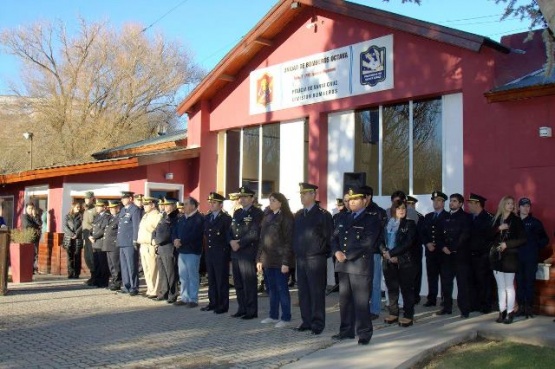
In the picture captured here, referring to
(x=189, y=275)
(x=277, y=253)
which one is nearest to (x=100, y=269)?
(x=189, y=275)

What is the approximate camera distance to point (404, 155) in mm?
12156

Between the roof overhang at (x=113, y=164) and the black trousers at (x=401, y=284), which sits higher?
the roof overhang at (x=113, y=164)

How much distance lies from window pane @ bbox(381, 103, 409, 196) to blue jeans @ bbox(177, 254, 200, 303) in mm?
4393

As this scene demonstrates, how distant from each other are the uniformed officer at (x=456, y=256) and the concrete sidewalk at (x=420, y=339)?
278 mm

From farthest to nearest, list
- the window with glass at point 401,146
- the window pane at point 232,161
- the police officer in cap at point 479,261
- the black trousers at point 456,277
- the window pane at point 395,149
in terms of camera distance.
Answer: the window pane at point 232,161 → the window pane at point 395,149 → the window with glass at point 401,146 → the police officer in cap at point 479,261 → the black trousers at point 456,277

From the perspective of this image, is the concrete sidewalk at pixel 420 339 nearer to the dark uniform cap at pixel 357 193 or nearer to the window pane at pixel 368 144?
the dark uniform cap at pixel 357 193

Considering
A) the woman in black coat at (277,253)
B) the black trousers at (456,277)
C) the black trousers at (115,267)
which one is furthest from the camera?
the black trousers at (115,267)

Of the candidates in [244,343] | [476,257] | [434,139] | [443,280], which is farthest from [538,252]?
[244,343]

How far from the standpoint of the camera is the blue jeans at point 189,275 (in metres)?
10.2

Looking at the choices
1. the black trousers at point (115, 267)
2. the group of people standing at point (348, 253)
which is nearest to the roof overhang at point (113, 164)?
the black trousers at point (115, 267)

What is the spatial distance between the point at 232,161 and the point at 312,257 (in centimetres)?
863

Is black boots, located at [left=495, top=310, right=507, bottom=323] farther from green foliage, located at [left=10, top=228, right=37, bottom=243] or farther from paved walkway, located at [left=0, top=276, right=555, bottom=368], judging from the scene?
green foliage, located at [left=10, top=228, right=37, bottom=243]

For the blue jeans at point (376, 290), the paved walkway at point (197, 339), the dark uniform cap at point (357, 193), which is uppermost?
the dark uniform cap at point (357, 193)

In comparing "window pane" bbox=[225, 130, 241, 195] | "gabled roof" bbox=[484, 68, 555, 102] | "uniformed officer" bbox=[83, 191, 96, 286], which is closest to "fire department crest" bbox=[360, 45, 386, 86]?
"gabled roof" bbox=[484, 68, 555, 102]
